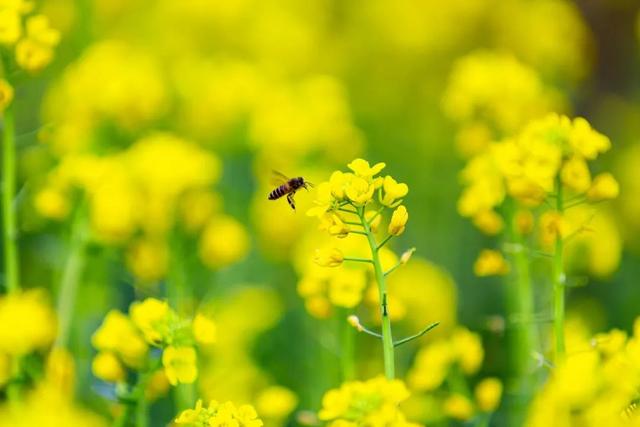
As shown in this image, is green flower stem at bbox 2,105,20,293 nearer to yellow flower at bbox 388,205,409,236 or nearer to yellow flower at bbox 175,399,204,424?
yellow flower at bbox 175,399,204,424

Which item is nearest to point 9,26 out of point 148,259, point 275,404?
point 148,259

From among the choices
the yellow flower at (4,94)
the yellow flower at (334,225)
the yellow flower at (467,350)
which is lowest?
the yellow flower at (334,225)

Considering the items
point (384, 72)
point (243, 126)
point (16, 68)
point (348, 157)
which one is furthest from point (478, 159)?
point (384, 72)

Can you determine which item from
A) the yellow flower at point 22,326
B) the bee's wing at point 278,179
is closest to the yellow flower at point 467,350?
the bee's wing at point 278,179

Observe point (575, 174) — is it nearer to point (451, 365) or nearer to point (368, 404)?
point (451, 365)

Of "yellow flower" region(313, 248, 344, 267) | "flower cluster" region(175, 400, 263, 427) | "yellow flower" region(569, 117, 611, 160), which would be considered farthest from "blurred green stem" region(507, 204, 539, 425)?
"flower cluster" region(175, 400, 263, 427)

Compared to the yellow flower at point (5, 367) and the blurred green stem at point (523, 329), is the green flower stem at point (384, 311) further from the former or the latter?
the yellow flower at point (5, 367)
